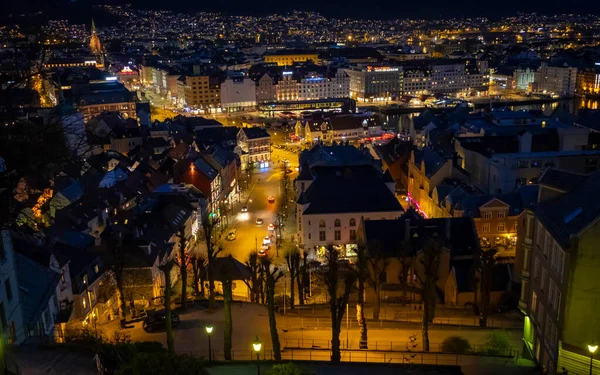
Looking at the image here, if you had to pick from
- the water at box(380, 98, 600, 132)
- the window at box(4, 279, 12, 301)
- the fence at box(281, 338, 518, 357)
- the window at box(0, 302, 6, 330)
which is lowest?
the water at box(380, 98, 600, 132)

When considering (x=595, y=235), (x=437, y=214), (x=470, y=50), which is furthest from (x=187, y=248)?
(x=470, y=50)

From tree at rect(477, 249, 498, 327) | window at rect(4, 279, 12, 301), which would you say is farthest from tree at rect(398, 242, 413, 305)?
window at rect(4, 279, 12, 301)

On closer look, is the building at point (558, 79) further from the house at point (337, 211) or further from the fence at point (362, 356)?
the fence at point (362, 356)

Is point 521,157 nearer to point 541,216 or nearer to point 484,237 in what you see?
point 484,237

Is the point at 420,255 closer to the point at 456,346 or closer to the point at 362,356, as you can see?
the point at 456,346

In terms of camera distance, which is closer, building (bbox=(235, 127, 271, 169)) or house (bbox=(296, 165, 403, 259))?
house (bbox=(296, 165, 403, 259))

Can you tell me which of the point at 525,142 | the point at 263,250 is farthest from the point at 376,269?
the point at 525,142

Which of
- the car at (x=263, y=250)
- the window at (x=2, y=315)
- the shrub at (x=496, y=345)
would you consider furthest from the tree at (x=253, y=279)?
the window at (x=2, y=315)

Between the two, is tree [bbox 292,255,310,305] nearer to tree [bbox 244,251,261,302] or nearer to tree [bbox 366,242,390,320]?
tree [bbox 244,251,261,302]
